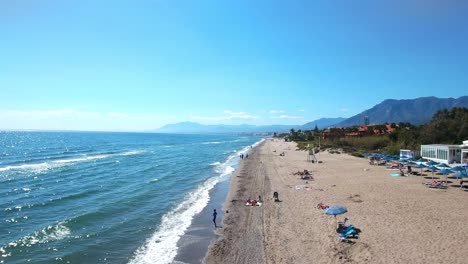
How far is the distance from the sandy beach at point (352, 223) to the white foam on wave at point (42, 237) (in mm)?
8550

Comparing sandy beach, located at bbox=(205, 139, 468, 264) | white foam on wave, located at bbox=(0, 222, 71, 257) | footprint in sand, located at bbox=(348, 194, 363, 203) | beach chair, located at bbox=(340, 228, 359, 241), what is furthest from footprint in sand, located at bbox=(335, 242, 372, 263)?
white foam on wave, located at bbox=(0, 222, 71, 257)

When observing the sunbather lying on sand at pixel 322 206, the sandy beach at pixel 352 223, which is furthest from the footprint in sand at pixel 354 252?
the sunbather lying on sand at pixel 322 206

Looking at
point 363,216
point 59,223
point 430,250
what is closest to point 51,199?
point 59,223

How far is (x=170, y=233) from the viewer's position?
1977 cm

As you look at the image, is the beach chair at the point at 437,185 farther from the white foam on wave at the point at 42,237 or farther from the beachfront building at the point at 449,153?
the white foam on wave at the point at 42,237

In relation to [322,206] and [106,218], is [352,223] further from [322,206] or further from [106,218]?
[106,218]

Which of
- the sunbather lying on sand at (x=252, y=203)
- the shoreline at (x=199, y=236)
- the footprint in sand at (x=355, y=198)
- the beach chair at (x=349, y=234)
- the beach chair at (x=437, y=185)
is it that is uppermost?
the beach chair at (x=437, y=185)

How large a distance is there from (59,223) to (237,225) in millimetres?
10755

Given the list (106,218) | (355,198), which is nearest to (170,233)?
(106,218)

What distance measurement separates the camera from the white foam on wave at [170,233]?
16109 mm

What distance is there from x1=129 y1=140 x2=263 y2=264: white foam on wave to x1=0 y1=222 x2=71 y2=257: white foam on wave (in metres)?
5.06

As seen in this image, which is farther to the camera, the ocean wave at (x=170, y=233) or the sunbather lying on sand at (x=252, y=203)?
the sunbather lying on sand at (x=252, y=203)

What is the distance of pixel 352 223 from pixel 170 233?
9.83 m

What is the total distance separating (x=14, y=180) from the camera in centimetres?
3916
